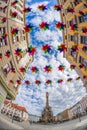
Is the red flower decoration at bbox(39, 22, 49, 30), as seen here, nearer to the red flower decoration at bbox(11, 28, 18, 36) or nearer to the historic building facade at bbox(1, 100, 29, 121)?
the red flower decoration at bbox(11, 28, 18, 36)

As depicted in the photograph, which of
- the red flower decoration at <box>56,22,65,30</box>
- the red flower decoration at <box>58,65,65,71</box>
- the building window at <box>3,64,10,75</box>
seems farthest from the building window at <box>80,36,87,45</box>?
the building window at <box>3,64,10,75</box>

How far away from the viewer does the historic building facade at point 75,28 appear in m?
4.73

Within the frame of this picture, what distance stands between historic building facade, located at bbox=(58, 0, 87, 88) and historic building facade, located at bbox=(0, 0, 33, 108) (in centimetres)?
77

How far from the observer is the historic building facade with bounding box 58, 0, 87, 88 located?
15.5 ft

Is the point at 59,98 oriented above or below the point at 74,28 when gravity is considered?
below

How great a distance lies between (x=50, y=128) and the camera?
556 cm

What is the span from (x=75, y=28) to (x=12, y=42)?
123 centimetres

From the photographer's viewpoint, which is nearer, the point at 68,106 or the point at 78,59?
the point at 78,59

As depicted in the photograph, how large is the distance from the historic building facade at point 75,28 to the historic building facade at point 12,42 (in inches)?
30.3

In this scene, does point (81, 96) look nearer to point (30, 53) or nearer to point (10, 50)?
point (30, 53)

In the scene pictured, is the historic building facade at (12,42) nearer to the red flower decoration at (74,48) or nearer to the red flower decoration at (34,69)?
the red flower decoration at (34,69)

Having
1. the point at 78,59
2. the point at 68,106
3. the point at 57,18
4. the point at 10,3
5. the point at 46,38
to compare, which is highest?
the point at 10,3

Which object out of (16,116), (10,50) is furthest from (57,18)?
(16,116)

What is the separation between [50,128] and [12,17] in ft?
8.53
